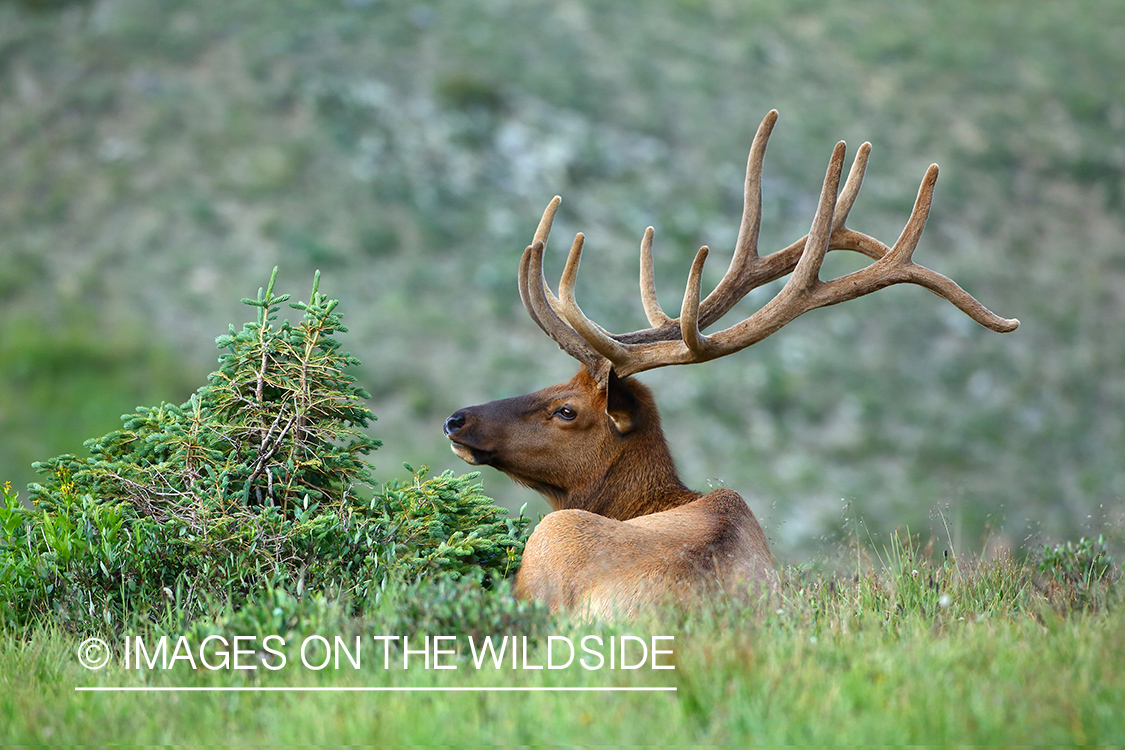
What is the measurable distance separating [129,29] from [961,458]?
21.7m

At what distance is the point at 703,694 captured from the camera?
373 cm

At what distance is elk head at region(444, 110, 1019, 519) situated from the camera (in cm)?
618

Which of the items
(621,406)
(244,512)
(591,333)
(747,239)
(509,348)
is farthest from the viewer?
(509,348)

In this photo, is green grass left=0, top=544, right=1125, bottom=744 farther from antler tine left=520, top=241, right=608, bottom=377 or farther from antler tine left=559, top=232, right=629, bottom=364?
antler tine left=520, top=241, right=608, bottom=377

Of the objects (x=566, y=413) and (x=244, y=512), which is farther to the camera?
(x=566, y=413)

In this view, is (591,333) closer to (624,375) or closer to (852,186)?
(624,375)

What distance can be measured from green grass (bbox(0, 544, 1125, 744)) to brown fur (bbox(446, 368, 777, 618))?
1.32 ft

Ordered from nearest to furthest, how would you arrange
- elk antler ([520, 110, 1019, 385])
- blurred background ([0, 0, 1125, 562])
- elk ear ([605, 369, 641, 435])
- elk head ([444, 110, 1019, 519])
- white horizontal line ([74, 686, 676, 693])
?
white horizontal line ([74, 686, 676, 693]), elk antler ([520, 110, 1019, 385]), elk head ([444, 110, 1019, 519]), elk ear ([605, 369, 641, 435]), blurred background ([0, 0, 1125, 562])

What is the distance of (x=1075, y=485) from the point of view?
78.8ft

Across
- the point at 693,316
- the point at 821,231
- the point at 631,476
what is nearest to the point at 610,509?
the point at 631,476

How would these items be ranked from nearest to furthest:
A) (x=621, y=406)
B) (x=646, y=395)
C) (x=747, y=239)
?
(x=621, y=406)
(x=747, y=239)
(x=646, y=395)

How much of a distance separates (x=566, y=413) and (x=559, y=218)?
20.3 m

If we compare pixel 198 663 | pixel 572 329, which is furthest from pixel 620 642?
pixel 572 329

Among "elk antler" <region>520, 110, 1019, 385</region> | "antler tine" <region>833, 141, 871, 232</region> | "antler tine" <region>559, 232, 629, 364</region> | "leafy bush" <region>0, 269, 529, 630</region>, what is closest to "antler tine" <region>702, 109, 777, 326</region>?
"elk antler" <region>520, 110, 1019, 385</region>
